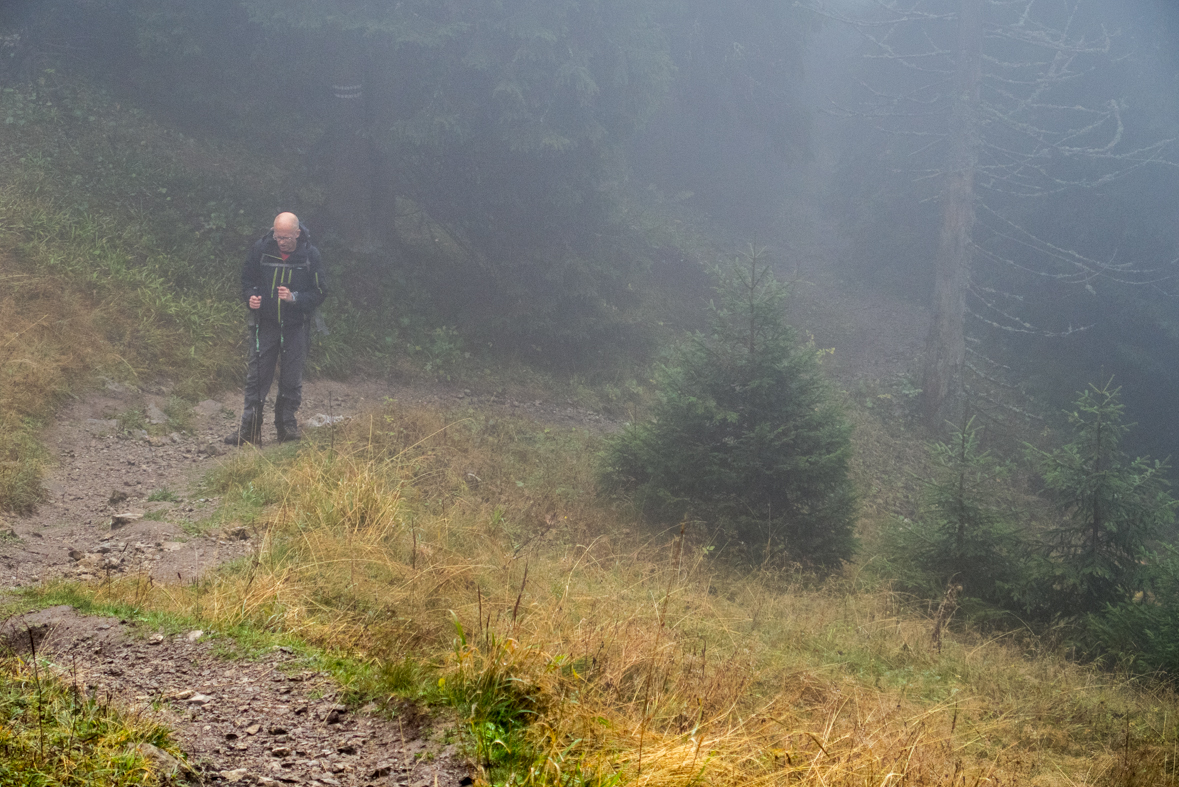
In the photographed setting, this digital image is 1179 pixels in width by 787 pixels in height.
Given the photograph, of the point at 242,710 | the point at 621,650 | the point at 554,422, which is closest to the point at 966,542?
the point at 621,650

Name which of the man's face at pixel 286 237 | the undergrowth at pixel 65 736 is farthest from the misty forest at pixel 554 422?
the man's face at pixel 286 237

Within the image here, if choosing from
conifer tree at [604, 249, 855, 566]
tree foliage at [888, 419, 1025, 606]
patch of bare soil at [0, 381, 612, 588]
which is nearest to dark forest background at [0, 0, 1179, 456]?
patch of bare soil at [0, 381, 612, 588]

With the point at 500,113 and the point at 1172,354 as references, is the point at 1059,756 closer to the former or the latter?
the point at 500,113

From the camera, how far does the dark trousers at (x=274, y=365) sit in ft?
23.8

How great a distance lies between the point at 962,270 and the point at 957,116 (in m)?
3.43

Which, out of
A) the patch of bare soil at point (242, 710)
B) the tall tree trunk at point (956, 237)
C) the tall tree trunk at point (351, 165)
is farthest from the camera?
the tall tree trunk at point (956, 237)

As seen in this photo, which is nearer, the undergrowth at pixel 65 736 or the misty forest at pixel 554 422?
the undergrowth at pixel 65 736

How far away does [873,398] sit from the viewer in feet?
55.2

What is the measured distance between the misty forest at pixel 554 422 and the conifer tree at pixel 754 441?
5 cm

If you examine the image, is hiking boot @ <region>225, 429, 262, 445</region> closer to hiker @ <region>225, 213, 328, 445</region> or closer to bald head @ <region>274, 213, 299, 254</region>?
hiker @ <region>225, 213, 328, 445</region>

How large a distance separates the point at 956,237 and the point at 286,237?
14.4m

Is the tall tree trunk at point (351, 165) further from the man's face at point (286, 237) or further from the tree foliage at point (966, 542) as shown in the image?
the tree foliage at point (966, 542)

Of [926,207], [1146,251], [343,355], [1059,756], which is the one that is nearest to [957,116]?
[926,207]

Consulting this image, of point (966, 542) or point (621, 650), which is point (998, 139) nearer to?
point (966, 542)
